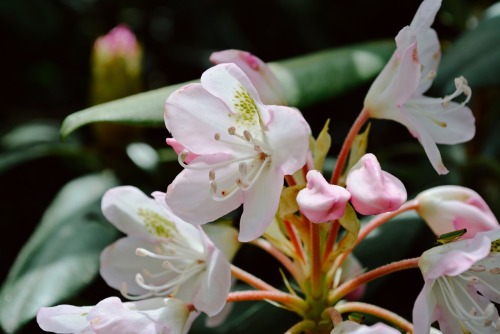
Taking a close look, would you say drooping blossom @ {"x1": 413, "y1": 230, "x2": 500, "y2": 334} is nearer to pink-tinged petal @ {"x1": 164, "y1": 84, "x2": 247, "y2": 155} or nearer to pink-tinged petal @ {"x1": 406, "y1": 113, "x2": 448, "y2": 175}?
pink-tinged petal @ {"x1": 406, "y1": 113, "x2": 448, "y2": 175}

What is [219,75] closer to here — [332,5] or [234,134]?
[234,134]

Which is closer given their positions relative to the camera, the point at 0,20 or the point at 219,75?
the point at 219,75

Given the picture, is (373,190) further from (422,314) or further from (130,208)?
(130,208)

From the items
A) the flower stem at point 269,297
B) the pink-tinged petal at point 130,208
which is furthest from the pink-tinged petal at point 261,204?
the pink-tinged petal at point 130,208

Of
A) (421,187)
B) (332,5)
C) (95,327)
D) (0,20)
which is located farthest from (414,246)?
(0,20)

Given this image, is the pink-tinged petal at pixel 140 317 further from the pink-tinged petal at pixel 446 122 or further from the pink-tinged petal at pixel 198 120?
the pink-tinged petal at pixel 446 122

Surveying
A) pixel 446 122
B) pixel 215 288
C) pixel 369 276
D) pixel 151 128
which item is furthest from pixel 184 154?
pixel 151 128
